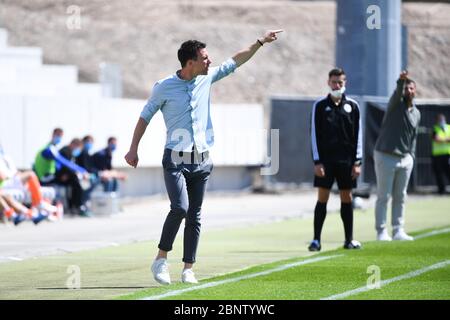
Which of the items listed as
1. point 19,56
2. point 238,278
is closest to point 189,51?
point 238,278

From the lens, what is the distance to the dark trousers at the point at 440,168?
3553 cm

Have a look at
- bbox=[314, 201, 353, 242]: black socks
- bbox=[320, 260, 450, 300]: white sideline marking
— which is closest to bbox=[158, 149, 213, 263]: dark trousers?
bbox=[320, 260, 450, 300]: white sideline marking

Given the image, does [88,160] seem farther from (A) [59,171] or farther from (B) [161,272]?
(B) [161,272]

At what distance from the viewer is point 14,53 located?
36.6m

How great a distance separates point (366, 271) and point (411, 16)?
191 feet

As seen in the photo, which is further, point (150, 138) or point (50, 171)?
point (150, 138)

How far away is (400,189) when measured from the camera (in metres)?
18.8

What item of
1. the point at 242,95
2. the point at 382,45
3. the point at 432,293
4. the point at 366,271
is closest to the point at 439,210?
the point at 382,45

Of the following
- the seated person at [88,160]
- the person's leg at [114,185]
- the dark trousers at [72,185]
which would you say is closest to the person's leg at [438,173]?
the person's leg at [114,185]

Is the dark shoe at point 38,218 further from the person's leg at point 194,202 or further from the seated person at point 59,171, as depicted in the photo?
the person's leg at point 194,202

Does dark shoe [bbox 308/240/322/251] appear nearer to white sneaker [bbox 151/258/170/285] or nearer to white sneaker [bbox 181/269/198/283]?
white sneaker [bbox 181/269/198/283]

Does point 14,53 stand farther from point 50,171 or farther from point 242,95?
point 242,95

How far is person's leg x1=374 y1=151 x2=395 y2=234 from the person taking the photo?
733 inches

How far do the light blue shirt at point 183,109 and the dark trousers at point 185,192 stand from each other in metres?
0.10
